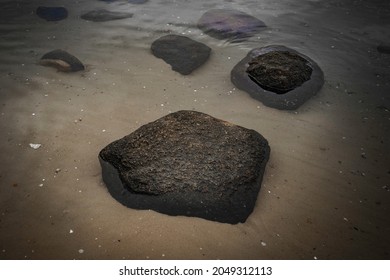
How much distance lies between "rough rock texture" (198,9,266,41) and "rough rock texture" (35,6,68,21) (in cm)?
298

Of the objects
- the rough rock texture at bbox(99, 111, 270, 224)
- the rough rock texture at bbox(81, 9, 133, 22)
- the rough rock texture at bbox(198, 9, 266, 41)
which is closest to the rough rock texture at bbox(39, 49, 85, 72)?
the rough rock texture at bbox(81, 9, 133, 22)

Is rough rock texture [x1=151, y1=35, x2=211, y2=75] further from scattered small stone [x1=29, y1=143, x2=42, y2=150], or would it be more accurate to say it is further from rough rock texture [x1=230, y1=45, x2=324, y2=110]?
scattered small stone [x1=29, y1=143, x2=42, y2=150]

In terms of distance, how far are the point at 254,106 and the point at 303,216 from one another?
1.68 meters

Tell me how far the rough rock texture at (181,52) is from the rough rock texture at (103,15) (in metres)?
1.51

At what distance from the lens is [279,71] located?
12.9ft

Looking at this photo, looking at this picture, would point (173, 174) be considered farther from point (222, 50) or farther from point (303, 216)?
point (222, 50)

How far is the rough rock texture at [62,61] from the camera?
4.34m

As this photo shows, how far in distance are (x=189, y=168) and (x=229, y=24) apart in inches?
154

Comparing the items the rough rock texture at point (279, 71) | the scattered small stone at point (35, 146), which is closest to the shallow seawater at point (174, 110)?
the scattered small stone at point (35, 146)

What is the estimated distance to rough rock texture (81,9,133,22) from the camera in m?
5.71

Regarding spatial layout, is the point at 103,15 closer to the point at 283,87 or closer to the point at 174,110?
the point at 174,110

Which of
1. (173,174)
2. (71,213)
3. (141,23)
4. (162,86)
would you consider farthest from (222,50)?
(71,213)

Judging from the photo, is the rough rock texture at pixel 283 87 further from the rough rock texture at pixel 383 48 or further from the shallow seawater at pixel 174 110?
the rough rock texture at pixel 383 48

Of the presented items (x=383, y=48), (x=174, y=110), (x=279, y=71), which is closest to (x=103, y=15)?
(x=174, y=110)
